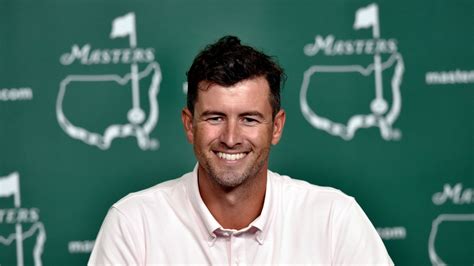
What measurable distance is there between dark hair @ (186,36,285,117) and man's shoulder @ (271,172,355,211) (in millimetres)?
242

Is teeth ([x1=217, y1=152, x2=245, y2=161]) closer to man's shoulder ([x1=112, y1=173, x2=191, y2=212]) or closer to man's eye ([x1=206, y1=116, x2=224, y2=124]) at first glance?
man's eye ([x1=206, y1=116, x2=224, y2=124])

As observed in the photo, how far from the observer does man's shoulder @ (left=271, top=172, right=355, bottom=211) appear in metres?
2.14

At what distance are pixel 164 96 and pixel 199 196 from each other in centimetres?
116

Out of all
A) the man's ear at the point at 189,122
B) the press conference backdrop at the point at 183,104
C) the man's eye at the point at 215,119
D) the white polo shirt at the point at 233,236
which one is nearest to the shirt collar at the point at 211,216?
the white polo shirt at the point at 233,236

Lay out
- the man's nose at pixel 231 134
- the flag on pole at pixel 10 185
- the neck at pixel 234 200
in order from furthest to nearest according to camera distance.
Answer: the flag on pole at pixel 10 185 → the neck at pixel 234 200 → the man's nose at pixel 231 134

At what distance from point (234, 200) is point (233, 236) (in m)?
0.10

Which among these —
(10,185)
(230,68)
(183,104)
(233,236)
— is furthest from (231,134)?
(10,185)

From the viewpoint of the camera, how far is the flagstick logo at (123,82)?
10.4ft

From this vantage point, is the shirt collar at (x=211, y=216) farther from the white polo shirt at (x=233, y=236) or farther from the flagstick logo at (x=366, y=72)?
the flagstick logo at (x=366, y=72)

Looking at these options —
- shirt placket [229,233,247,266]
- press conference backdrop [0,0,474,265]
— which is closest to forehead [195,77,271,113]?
shirt placket [229,233,247,266]

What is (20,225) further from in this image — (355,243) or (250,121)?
(355,243)

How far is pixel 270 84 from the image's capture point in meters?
2.08

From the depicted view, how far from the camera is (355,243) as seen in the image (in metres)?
2.06

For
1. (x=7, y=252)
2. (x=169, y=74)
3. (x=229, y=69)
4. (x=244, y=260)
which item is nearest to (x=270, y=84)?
(x=229, y=69)
